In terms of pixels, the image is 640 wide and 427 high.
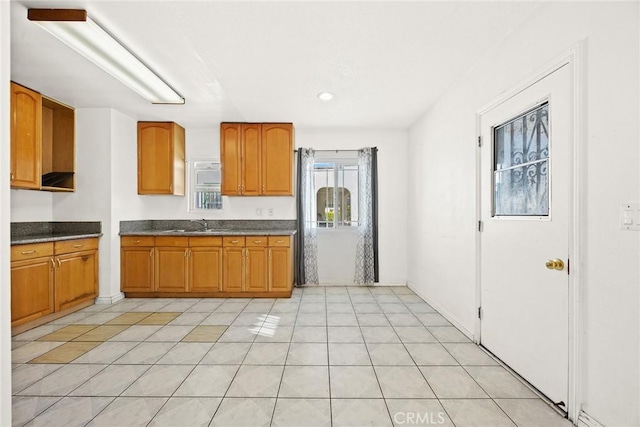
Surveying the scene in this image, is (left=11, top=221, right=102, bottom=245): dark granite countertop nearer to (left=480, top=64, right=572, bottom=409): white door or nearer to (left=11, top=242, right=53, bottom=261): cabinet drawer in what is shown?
(left=11, top=242, right=53, bottom=261): cabinet drawer

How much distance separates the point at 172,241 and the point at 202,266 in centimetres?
54

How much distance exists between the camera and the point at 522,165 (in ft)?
7.04

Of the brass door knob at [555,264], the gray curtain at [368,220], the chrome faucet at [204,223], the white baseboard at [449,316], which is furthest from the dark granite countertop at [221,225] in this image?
the brass door knob at [555,264]

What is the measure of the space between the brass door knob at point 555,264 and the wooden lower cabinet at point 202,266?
3.04 m

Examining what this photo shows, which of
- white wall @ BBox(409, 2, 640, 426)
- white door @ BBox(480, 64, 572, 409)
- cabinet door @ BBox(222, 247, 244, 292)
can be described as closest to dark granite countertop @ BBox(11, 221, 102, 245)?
cabinet door @ BBox(222, 247, 244, 292)

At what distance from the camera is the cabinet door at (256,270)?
4148 millimetres

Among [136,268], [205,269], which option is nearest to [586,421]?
[205,269]

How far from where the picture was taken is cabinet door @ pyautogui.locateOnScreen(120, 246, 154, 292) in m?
4.12

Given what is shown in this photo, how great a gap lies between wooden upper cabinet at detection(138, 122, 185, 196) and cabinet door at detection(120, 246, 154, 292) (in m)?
0.91

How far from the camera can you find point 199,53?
2.51 m

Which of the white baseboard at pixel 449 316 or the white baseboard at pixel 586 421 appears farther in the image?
the white baseboard at pixel 449 316

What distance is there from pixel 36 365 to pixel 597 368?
3.75 m

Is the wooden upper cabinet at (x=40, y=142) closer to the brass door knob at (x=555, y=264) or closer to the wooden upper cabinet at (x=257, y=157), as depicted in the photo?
the wooden upper cabinet at (x=257, y=157)

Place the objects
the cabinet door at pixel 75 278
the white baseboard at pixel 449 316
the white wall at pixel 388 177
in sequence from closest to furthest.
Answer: the white baseboard at pixel 449 316 → the cabinet door at pixel 75 278 → the white wall at pixel 388 177
